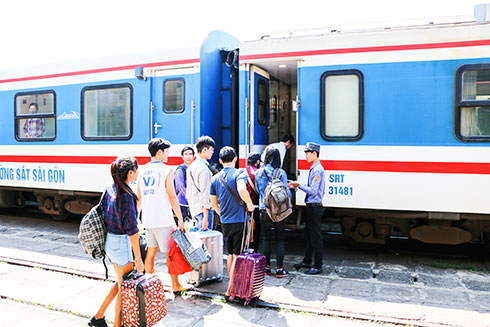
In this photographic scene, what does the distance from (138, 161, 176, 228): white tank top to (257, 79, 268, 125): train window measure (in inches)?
113

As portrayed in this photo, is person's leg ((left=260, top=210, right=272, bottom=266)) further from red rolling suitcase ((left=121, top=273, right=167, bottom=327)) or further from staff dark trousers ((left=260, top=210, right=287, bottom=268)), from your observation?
red rolling suitcase ((left=121, top=273, right=167, bottom=327))

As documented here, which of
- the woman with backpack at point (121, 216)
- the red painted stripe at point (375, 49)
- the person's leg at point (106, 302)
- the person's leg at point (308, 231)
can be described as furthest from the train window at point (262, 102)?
the person's leg at point (106, 302)

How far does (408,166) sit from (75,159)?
19.8ft

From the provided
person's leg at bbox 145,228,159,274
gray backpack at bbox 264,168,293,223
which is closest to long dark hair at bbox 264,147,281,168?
gray backpack at bbox 264,168,293,223

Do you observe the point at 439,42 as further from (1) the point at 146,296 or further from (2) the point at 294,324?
(1) the point at 146,296

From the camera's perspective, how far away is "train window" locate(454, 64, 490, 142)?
5773 millimetres

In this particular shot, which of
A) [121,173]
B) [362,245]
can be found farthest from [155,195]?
[362,245]

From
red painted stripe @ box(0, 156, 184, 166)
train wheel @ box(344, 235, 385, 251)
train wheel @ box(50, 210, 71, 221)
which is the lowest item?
train wheel @ box(344, 235, 385, 251)

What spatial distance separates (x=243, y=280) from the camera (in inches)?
188

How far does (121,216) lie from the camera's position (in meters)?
3.94

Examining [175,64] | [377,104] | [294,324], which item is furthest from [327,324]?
[175,64]

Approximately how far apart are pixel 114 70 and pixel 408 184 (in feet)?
17.9

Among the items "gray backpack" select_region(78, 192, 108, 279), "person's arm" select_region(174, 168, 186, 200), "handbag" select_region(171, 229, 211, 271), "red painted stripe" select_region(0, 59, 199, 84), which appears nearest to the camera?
"gray backpack" select_region(78, 192, 108, 279)

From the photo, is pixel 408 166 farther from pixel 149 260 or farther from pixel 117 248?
pixel 117 248
